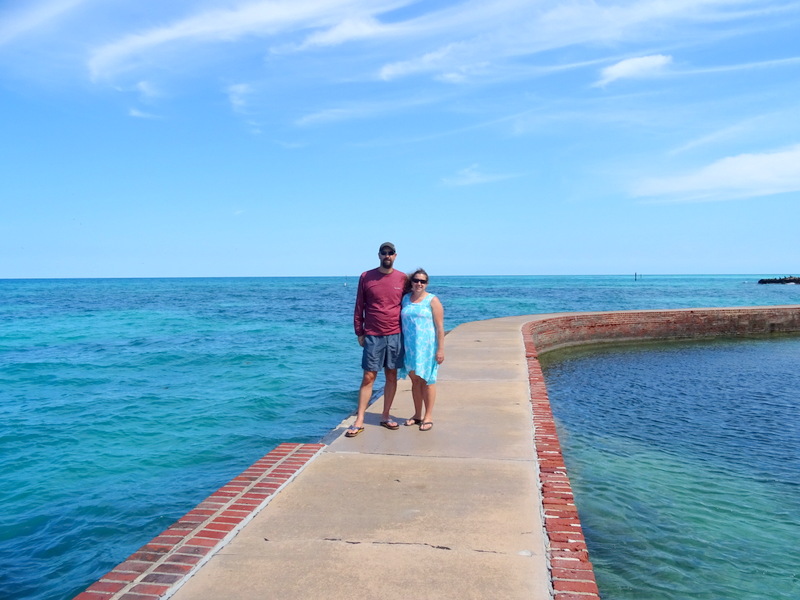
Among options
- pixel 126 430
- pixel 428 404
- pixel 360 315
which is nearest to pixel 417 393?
pixel 428 404

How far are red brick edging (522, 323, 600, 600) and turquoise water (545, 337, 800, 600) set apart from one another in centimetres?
59

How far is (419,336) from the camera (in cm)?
524

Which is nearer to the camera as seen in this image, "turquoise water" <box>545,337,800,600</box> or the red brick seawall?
the red brick seawall

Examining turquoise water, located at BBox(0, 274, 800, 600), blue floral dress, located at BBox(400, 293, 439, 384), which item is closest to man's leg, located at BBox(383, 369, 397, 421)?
blue floral dress, located at BBox(400, 293, 439, 384)

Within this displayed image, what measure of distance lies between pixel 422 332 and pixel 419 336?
0.04m

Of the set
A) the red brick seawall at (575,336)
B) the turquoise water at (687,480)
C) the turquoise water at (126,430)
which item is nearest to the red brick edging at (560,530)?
the red brick seawall at (575,336)

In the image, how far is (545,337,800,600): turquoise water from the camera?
12.7ft

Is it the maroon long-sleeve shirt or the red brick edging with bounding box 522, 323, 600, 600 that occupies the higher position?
the maroon long-sleeve shirt

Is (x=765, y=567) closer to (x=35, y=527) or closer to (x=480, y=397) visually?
(x=480, y=397)

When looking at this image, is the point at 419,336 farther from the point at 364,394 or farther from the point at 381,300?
the point at 364,394

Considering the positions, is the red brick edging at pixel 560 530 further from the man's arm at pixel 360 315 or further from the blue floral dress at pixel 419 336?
the man's arm at pixel 360 315

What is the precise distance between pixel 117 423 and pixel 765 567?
8435mm

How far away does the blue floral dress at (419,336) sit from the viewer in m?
5.21

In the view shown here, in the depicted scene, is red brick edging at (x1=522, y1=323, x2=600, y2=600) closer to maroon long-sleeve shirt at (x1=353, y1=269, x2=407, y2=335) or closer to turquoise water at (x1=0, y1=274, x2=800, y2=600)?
maroon long-sleeve shirt at (x1=353, y1=269, x2=407, y2=335)
